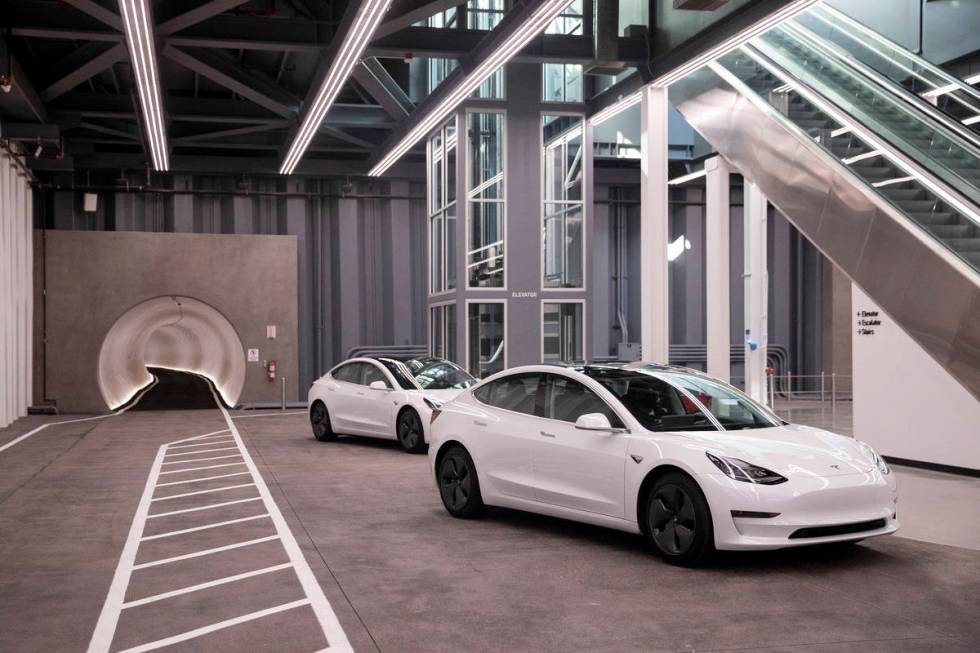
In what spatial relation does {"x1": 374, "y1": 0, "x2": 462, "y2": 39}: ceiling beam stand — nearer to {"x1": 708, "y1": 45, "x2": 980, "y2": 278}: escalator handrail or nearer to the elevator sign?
{"x1": 708, "y1": 45, "x2": 980, "y2": 278}: escalator handrail

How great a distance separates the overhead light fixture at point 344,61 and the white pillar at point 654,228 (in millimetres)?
5299

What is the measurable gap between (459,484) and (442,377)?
6.94m

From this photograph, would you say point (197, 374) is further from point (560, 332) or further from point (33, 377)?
point (560, 332)

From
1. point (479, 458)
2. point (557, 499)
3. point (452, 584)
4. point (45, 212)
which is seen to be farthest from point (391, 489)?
point (45, 212)

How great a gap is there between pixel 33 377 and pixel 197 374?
2172 centimetres

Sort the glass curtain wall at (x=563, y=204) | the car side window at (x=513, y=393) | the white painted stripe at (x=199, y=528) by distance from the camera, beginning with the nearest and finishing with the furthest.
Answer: the white painted stripe at (x=199, y=528) → the car side window at (x=513, y=393) → the glass curtain wall at (x=563, y=204)

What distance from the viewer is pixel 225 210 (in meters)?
31.0

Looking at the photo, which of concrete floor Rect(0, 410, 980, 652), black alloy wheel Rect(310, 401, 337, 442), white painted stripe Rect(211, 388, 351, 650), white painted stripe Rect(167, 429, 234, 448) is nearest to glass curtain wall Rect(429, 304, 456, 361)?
white painted stripe Rect(167, 429, 234, 448)

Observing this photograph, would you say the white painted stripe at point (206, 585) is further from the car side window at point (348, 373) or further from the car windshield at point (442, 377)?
the car side window at point (348, 373)

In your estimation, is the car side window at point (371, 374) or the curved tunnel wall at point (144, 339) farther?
the curved tunnel wall at point (144, 339)

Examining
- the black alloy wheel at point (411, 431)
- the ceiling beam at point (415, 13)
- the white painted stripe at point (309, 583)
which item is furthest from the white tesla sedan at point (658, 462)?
the ceiling beam at point (415, 13)

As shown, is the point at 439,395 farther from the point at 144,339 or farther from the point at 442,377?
the point at 144,339

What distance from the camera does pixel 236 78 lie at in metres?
19.2

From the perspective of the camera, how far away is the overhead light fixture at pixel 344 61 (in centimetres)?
1263
